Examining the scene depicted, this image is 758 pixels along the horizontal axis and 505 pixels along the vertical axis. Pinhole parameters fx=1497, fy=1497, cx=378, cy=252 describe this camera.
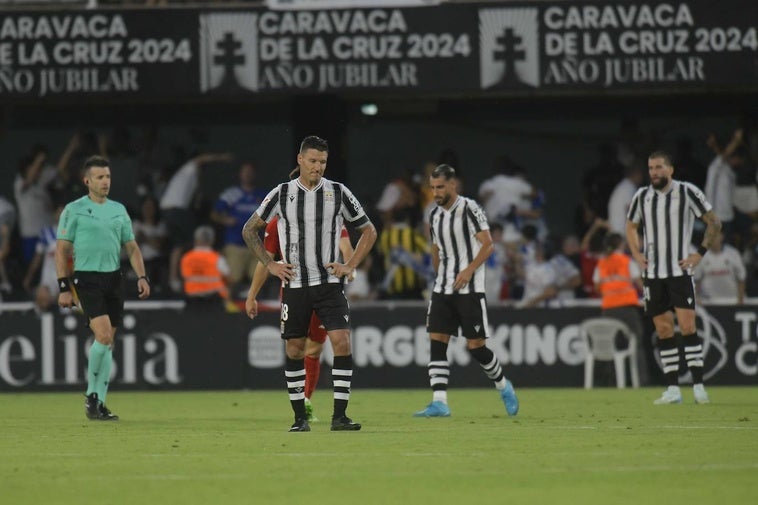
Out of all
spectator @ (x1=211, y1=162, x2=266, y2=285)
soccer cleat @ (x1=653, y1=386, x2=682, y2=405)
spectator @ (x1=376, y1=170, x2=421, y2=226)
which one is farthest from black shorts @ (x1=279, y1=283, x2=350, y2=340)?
spectator @ (x1=211, y1=162, x2=266, y2=285)

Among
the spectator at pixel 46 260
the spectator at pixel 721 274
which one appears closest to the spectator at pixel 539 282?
the spectator at pixel 721 274

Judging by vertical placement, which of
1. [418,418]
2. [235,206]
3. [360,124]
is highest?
[360,124]

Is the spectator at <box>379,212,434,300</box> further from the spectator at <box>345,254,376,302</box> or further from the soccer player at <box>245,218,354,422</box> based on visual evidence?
the soccer player at <box>245,218,354,422</box>

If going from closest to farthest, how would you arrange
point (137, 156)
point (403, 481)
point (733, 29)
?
1. point (403, 481)
2. point (733, 29)
3. point (137, 156)

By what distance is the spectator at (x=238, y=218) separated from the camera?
21453 mm

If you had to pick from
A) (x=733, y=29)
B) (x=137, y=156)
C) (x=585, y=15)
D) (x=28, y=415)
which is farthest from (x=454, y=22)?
(x=28, y=415)

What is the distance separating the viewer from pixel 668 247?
14.7 metres

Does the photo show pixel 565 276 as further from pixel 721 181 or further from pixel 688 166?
pixel 688 166

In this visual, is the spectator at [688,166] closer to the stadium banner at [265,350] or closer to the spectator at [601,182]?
the spectator at [601,182]

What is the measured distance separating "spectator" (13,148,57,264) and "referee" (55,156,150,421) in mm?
8827

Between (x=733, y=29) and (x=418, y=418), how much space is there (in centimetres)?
821

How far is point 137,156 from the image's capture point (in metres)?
23.0

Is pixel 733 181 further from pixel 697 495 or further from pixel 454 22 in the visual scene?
pixel 697 495

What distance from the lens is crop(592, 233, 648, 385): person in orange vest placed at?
63.1 feet
